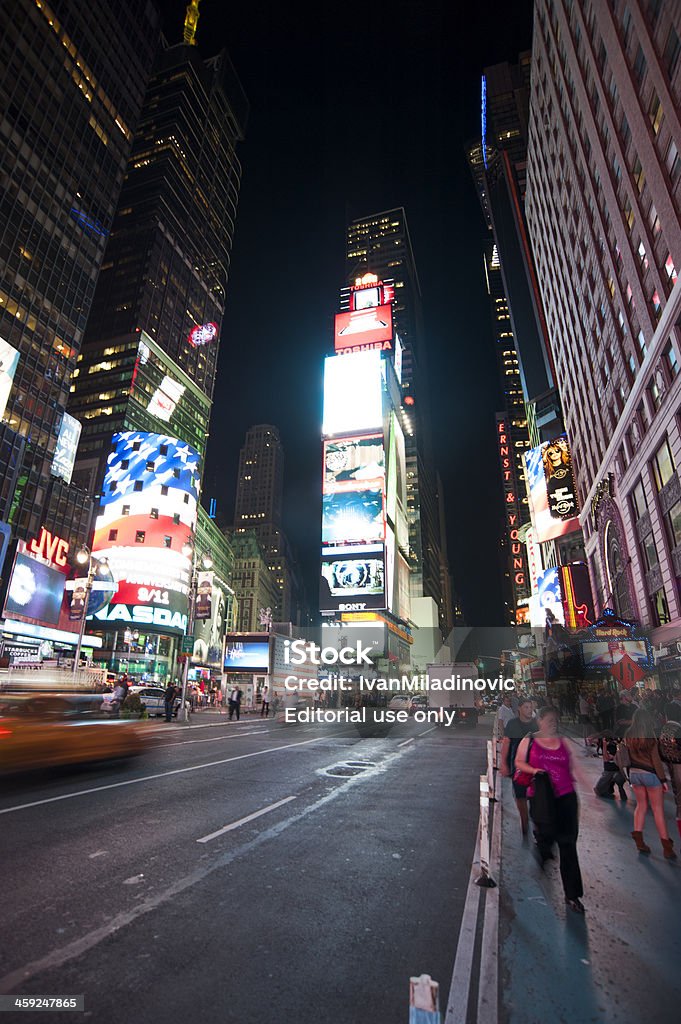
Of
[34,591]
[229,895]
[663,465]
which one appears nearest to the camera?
[229,895]

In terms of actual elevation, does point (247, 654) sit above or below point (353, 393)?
below

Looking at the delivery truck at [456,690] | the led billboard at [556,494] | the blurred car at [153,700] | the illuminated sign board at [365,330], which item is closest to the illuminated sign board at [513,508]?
the illuminated sign board at [365,330]

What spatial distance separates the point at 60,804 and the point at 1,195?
81637 millimetres

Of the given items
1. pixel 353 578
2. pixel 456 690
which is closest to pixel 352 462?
pixel 353 578

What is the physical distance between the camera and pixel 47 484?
65.2 metres

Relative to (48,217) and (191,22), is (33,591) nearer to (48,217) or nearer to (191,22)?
(48,217)

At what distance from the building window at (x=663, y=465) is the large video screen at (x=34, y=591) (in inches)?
2133

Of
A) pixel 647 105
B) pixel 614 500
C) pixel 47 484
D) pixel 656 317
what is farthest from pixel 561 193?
pixel 47 484

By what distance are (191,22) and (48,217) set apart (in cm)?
13711

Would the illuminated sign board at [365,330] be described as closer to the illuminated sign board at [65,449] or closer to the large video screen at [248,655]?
the illuminated sign board at [65,449]

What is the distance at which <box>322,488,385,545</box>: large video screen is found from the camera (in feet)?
294

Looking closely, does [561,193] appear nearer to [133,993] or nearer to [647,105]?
[647,105]

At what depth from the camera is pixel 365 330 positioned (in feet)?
362

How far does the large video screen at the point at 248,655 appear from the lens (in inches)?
1820
